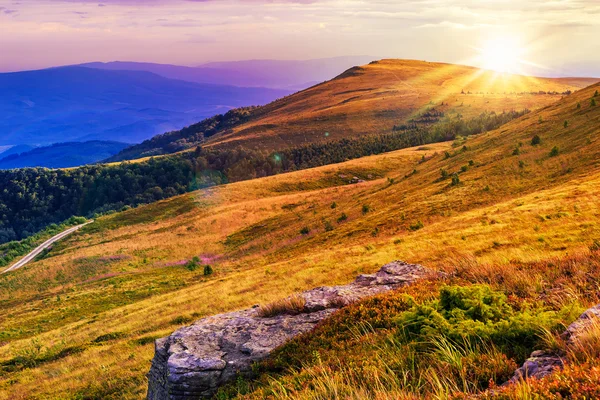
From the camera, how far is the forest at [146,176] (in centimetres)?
11012

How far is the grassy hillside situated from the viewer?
49.4ft

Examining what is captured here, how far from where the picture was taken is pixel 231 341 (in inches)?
322

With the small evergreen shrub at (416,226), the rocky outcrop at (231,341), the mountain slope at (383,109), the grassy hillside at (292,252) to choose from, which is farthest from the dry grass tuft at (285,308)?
the mountain slope at (383,109)

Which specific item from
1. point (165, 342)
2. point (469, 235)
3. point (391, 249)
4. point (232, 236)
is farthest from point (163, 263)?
point (165, 342)

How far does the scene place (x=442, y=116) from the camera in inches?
5344

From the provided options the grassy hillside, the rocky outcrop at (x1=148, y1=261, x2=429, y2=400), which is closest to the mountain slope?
the grassy hillside

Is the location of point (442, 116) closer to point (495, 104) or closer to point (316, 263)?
point (495, 104)

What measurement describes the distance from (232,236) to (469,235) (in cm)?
3729

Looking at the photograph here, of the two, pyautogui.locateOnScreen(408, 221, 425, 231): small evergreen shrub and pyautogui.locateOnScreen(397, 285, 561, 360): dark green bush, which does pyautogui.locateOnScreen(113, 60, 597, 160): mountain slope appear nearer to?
pyautogui.locateOnScreen(408, 221, 425, 231): small evergreen shrub

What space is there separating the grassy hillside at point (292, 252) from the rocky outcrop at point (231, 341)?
249 centimetres

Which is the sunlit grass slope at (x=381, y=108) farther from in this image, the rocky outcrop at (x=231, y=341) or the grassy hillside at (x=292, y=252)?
the rocky outcrop at (x=231, y=341)

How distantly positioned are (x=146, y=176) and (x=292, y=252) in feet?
367

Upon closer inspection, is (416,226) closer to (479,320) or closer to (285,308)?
(285,308)

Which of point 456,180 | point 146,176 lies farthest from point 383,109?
point 456,180
